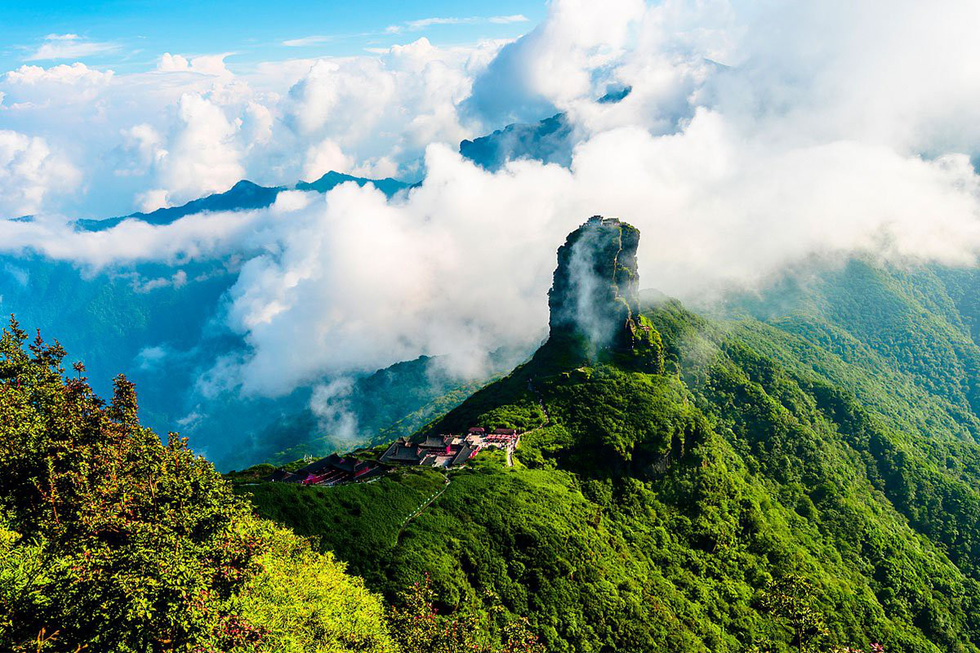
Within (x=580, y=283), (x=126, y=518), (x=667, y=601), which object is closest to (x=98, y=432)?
(x=126, y=518)

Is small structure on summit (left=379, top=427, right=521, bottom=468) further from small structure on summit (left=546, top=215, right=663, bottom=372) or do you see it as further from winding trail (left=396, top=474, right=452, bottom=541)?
small structure on summit (left=546, top=215, right=663, bottom=372)

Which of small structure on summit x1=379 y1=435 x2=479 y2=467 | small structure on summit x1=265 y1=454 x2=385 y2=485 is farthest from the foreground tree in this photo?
small structure on summit x1=379 y1=435 x2=479 y2=467

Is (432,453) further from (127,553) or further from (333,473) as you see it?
(127,553)

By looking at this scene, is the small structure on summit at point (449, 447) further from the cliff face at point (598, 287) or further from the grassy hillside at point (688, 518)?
the cliff face at point (598, 287)

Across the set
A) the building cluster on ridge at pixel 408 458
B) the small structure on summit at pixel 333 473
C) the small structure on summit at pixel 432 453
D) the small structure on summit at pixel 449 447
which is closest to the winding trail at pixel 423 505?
the small structure on summit at pixel 432 453

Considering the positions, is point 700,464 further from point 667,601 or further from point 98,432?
point 98,432

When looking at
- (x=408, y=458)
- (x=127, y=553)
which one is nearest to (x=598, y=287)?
(x=408, y=458)
